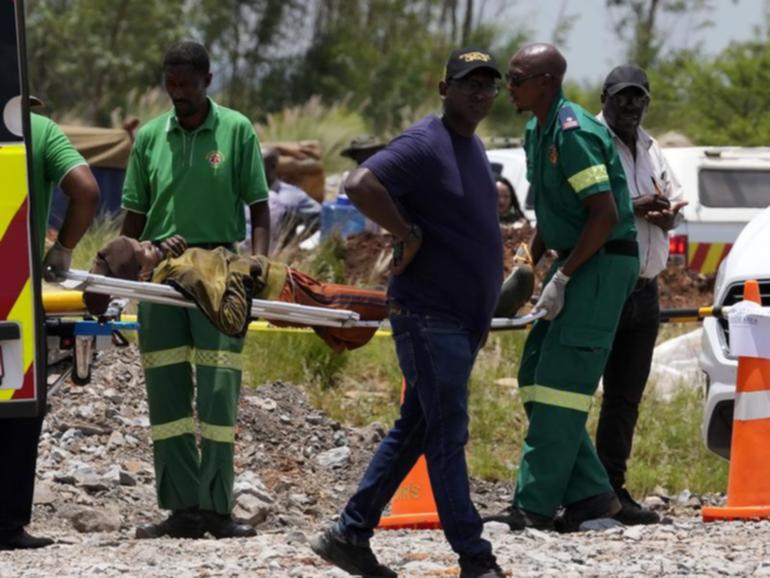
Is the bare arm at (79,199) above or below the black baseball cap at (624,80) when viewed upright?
below

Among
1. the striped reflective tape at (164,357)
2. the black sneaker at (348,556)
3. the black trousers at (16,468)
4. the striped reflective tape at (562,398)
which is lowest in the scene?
the black sneaker at (348,556)

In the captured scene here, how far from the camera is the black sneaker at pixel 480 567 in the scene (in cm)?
643

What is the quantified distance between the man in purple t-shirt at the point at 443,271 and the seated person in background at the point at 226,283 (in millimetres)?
720

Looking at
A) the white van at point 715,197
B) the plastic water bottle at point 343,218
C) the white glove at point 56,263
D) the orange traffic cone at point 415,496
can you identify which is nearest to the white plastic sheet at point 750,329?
the orange traffic cone at point 415,496

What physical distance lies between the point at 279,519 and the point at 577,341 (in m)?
1.78

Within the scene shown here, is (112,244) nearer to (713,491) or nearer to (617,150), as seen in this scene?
(617,150)

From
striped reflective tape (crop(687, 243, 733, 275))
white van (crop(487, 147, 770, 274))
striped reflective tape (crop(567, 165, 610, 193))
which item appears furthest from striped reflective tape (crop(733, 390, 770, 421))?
striped reflective tape (crop(687, 243, 733, 275))

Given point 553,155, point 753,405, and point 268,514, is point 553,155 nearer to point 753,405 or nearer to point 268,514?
point 753,405

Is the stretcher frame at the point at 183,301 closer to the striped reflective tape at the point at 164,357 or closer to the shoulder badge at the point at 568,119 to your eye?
the striped reflective tape at the point at 164,357

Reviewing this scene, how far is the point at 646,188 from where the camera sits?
869cm

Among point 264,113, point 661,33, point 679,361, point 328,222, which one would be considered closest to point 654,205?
point 679,361

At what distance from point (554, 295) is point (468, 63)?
159 cm

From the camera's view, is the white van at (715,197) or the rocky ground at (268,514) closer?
the rocky ground at (268,514)

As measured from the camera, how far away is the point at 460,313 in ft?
21.5
